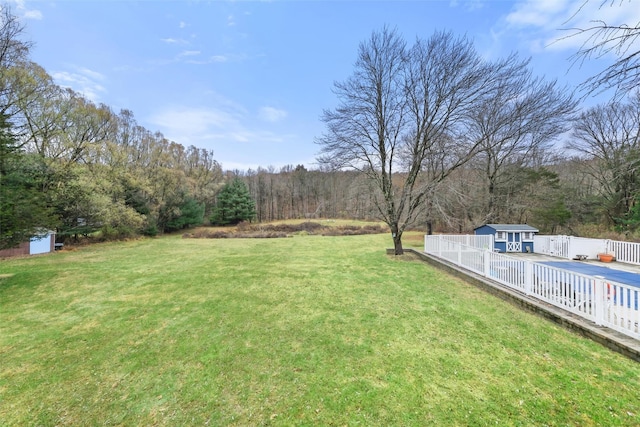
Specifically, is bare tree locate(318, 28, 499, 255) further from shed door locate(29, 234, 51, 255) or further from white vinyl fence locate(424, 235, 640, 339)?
shed door locate(29, 234, 51, 255)

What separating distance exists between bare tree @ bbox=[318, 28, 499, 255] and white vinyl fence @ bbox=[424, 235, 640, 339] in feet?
12.5

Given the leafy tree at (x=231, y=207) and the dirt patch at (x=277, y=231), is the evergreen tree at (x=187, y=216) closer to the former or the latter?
the dirt patch at (x=277, y=231)

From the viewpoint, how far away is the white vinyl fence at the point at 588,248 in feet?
24.8

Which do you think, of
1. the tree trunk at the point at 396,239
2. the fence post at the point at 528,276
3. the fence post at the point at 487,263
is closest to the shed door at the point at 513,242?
the tree trunk at the point at 396,239

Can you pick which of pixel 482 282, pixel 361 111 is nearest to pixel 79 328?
pixel 482 282

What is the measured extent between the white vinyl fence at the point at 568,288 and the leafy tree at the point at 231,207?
2571 cm

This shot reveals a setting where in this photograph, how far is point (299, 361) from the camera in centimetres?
308

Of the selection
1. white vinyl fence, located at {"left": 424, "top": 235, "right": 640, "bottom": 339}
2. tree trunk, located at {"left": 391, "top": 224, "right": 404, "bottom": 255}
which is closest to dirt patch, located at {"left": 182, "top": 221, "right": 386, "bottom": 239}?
tree trunk, located at {"left": 391, "top": 224, "right": 404, "bottom": 255}

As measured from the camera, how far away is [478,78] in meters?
8.61

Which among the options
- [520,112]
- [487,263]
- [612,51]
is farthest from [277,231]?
[612,51]

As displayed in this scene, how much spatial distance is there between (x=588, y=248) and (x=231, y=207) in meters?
28.8

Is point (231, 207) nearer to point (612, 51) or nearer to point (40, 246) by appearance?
point (40, 246)

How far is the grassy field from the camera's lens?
7.47ft

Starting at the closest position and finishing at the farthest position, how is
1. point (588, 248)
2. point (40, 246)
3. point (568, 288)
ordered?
point (568, 288)
point (588, 248)
point (40, 246)
